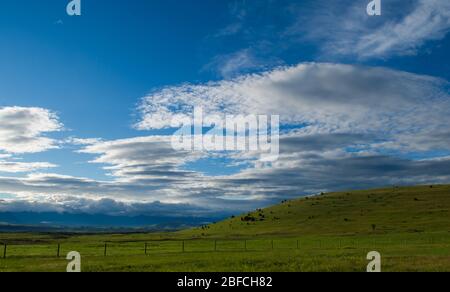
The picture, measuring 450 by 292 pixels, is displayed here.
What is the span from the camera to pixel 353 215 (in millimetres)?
152625

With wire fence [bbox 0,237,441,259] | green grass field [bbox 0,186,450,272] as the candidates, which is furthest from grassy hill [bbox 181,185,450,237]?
wire fence [bbox 0,237,441,259]

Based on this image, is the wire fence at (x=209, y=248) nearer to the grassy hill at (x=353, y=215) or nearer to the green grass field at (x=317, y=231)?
the green grass field at (x=317, y=231)

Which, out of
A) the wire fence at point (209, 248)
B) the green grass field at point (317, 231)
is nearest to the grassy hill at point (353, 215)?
the green grass field at point (317, 231)

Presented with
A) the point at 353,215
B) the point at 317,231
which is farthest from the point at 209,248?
the point at 353,215

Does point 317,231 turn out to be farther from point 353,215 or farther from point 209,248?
point 209,248

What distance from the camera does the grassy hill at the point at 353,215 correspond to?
420 feet

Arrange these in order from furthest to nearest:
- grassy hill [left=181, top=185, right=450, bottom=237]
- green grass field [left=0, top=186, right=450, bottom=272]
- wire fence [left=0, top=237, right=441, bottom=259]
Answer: grassy hill [left=181, top=185, right=450, bottom=237] → green grass field [left=0, top=186, right=450, bottom=272] → wire fence [left=0, top=237, right=441, bottom=259]

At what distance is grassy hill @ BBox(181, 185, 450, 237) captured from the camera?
127875 mm

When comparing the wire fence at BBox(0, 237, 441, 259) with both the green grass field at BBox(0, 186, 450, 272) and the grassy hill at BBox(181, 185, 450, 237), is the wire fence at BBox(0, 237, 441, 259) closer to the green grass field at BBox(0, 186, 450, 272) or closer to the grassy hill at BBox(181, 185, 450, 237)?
the green grass field at BBox(0, 186, 450, 272)

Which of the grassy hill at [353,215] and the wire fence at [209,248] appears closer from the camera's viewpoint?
the wire fence at [209,248]

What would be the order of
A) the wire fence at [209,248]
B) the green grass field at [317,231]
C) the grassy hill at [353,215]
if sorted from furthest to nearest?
1. the grassy hill at [353,215]
2. the green grass field at [317,231]
3. the wire fence at [209,248]
